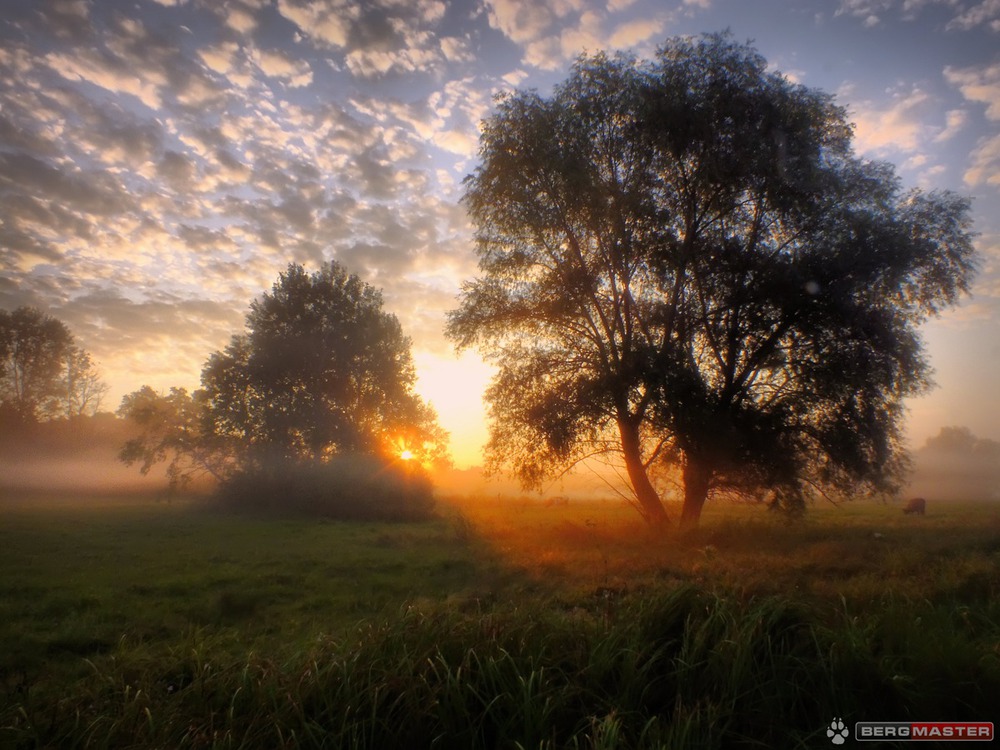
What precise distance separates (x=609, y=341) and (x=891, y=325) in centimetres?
740

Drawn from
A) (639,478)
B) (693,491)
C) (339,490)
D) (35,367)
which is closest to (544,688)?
(639,478)

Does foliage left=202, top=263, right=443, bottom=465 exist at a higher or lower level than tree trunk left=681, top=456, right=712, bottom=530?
higher

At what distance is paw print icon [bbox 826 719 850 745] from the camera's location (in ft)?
12.7

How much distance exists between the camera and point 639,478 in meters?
16.3

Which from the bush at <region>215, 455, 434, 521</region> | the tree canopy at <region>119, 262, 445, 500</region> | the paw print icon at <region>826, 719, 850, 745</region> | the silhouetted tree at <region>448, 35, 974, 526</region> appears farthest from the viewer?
the tree canopy at <region>119, 262, 445, 500</region>

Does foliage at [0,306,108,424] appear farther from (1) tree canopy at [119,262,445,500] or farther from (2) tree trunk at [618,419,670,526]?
(2) tree trunk at [618,419,670,526]

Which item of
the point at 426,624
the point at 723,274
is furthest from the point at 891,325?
the point at 426,624

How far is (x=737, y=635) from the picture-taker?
4.84 metres

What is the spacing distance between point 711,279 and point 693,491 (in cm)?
628

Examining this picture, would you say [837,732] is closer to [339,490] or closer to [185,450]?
[339,490]

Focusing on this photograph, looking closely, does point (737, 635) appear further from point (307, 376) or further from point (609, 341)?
point (307, 376)

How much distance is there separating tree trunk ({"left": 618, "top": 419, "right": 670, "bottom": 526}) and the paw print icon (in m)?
11.8

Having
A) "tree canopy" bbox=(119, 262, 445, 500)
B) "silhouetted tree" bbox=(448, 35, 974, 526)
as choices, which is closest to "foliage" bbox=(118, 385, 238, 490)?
"tree canopy" bbox=(119, 262, 445, 500)

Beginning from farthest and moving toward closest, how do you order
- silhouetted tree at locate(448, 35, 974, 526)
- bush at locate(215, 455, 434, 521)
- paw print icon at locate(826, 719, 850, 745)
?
bush at locate(215, 455, 434, 521)
silhouetted tree at locate(448, 35, 974, 526)
paw print icon at locate(826, 719, 850, 745)
